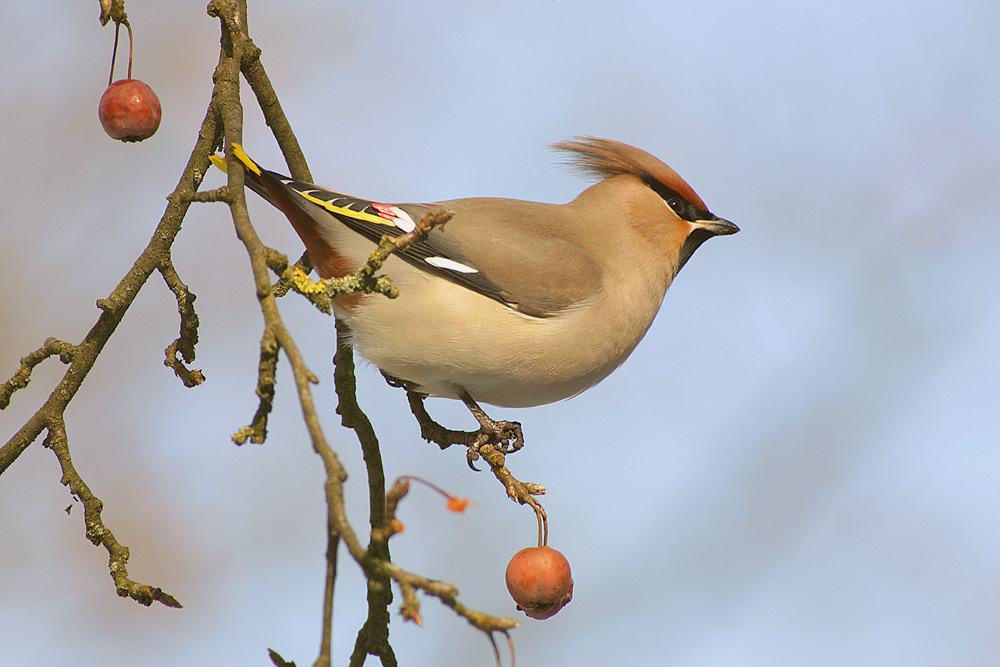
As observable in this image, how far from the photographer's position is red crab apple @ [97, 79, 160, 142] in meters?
2.50

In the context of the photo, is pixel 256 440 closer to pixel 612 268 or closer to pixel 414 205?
pixel 414 205

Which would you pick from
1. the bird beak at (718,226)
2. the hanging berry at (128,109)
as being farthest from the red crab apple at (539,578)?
the bird beak at (718,226)

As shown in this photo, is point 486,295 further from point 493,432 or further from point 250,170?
point 250,170

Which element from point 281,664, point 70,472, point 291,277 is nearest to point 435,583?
point 281,664

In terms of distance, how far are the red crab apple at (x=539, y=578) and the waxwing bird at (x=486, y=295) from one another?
711 mm

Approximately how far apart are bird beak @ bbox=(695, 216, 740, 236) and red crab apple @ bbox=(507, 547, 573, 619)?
1.63m

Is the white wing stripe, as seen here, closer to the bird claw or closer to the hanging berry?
the bird claw

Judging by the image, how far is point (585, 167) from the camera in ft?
11.8

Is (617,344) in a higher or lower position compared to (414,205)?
lower

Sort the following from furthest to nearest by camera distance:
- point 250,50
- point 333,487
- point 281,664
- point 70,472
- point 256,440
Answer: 1. point 250,50
2. point 70,472
3. point 281,664
4. point 256,440
5. point 333,487

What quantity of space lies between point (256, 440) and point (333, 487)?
0.61 feet

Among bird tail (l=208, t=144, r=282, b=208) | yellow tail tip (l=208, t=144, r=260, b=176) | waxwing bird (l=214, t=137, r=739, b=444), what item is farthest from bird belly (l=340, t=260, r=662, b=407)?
yellow tail tip (l=208, t=144, r=260, b=176)

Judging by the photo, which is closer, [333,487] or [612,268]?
[333,487]

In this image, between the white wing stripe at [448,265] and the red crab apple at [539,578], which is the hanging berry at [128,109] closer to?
the white wing stripe at [448,265]
